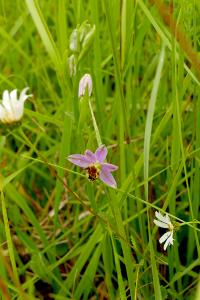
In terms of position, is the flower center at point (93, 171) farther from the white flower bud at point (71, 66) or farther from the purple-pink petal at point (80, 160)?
the white flower bud at point (71, 66)

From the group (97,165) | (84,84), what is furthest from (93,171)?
(84,84)

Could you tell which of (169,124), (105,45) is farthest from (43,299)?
(105,45)

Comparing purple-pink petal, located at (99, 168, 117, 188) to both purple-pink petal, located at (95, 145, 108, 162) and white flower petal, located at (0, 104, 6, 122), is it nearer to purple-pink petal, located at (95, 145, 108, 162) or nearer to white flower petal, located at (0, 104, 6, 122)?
purple-pink petal, located at (95, 145, 108, 162)

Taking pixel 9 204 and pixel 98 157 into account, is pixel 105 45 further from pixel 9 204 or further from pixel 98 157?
pixel 98 157

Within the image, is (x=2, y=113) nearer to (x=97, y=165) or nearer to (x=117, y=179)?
(x=97, y=165)

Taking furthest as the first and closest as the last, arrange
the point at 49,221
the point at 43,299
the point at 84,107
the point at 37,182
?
1. the point at 37,182
2. the point at 49,221
3. the point at 43,299
4. the point at 84,107

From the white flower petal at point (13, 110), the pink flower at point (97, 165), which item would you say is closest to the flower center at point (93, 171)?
the pink flower at point (97, 165)
